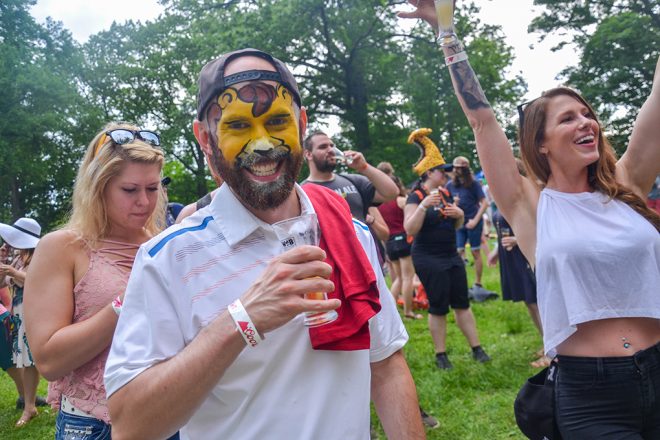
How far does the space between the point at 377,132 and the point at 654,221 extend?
20.8m

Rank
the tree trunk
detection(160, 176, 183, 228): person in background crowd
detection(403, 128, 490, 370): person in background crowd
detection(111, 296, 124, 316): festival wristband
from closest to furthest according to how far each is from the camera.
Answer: detection(111, 296, 124, 316): festival wristband < detection(160, 176, 183, 228): person in background crowd < detection(403, 128, 490, 370): person in background crowd < the tree trunk

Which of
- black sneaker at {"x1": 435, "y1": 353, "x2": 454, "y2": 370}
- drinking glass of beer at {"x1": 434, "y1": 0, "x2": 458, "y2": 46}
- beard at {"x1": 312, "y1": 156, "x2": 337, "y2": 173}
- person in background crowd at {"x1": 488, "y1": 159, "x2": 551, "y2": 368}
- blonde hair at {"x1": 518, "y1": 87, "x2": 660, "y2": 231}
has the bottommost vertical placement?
black sneaker at {"x1": 435, "y1": 353, "x2": 454, "y2": 370}

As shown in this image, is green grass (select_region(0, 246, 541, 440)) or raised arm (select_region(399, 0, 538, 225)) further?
green grass (select_region(0, 246, 541, 440))

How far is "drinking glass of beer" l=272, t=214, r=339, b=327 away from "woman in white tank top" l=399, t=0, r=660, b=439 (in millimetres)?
1317

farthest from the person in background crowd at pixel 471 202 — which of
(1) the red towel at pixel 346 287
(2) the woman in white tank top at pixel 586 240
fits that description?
(1) the red towel at pixel 346 287

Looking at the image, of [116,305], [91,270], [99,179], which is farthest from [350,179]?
[116,305]

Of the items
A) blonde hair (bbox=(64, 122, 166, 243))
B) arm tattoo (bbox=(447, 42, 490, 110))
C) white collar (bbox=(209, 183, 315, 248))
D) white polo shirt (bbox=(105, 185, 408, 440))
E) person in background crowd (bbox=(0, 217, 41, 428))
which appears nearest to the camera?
white polo shirt (bbox=(105, 185, 408, 440))

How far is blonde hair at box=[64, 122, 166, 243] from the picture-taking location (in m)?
2.39

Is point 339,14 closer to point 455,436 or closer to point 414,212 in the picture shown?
point 414,212

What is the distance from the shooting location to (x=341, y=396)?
1495mm

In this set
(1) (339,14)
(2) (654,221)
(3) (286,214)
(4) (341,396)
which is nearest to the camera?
(4) (341,396)

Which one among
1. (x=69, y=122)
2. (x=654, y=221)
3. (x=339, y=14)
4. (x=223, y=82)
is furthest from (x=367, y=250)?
(x=69, y=122)

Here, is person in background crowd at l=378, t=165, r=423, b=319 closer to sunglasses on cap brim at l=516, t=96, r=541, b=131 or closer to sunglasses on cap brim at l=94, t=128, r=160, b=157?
sunglasses on cap brim at l=516, t=96, r=541, b=131

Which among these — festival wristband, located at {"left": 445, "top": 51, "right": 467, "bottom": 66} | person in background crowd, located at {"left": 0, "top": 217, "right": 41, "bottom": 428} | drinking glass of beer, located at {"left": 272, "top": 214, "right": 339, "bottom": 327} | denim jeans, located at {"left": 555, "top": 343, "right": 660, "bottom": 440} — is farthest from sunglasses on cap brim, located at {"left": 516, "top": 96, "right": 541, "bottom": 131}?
person in background crowd, located at {"left": 0, "top": 217, "right": 41, "bottom": 428}
